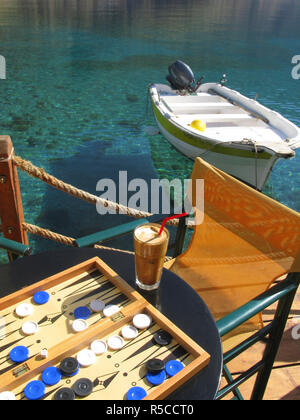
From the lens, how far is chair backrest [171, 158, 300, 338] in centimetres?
172

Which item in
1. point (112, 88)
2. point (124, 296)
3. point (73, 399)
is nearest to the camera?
point (73, 399)

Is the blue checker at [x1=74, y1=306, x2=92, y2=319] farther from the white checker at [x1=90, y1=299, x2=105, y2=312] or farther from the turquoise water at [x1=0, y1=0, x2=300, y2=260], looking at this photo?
the turquoise water at [x1=0, y1=0, x2=300, y2=260]

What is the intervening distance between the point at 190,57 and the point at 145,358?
21.0 m

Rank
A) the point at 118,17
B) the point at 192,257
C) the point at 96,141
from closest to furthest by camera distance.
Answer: the point at 192,257, the point at 96,141, the point at 118,17

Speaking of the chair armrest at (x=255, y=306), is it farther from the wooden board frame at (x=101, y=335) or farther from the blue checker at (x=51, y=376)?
the blue checker at (x=51, y=376)

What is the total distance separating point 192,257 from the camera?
2.36 m

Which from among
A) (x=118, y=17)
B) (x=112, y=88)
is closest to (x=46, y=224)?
(x=112, y=88)

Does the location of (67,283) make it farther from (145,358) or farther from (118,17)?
(118,17)

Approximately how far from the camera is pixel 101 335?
1.21 m

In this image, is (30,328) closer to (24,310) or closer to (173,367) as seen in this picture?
(24,310)

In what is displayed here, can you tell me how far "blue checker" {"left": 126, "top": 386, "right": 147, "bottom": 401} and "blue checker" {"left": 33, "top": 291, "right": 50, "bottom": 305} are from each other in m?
0.50

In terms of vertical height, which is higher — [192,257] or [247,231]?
[247,231]

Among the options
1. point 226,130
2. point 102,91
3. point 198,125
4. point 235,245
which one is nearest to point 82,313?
point 235,245

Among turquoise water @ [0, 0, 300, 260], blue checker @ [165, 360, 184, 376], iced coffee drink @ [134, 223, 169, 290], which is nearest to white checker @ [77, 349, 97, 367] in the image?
blue checker @ [165, 360, 184, 376]
